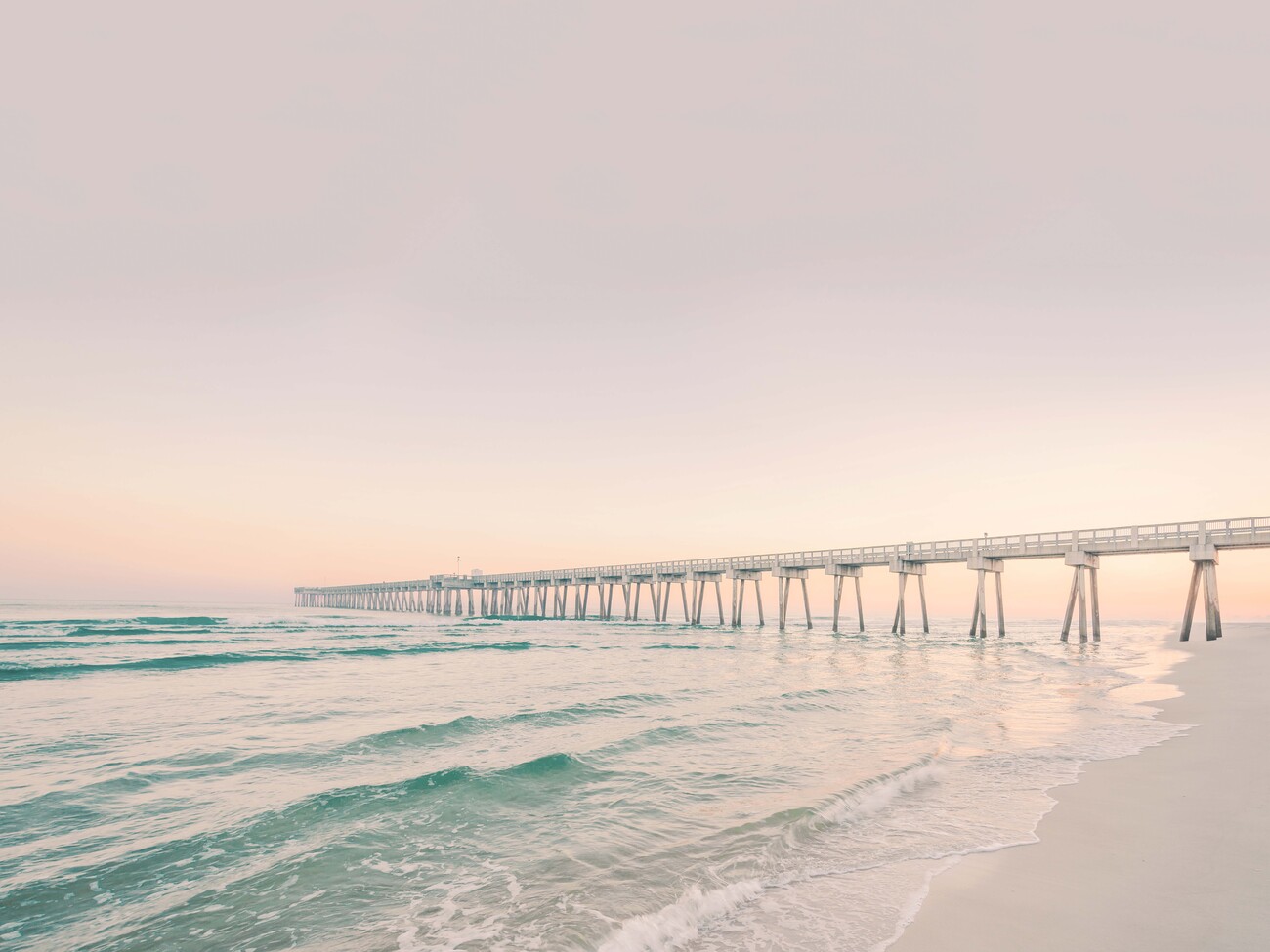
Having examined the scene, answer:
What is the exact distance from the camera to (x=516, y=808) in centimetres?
834

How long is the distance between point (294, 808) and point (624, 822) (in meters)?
4.33

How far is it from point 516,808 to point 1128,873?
6.52 metres

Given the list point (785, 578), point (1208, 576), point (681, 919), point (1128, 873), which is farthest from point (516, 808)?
point (785, 578)

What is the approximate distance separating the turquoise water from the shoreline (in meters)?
0.37

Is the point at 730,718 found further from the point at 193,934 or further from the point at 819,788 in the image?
the point at 193,934

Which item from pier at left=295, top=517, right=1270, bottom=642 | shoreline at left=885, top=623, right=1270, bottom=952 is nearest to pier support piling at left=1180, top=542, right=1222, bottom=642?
pier at left=295, top=517, right=1270, bottom=642

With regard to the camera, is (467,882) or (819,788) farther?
(819,788)

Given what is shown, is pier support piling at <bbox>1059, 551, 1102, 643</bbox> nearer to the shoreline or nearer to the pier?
A: the pier

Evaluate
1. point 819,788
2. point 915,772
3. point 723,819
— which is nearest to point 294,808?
point 723,819

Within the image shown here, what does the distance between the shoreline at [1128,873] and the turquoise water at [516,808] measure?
37 centimetres

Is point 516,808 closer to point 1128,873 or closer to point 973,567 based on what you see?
Result: point 1128,873

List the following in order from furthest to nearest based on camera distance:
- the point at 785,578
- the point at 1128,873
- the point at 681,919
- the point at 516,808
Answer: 1. the point at 785,578
2. the point at 516,808
3. the point at 1128,873
4. the point at 681,919

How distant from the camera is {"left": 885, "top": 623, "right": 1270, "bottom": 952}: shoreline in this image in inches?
184

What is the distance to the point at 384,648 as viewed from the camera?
Result: 1414 inches
